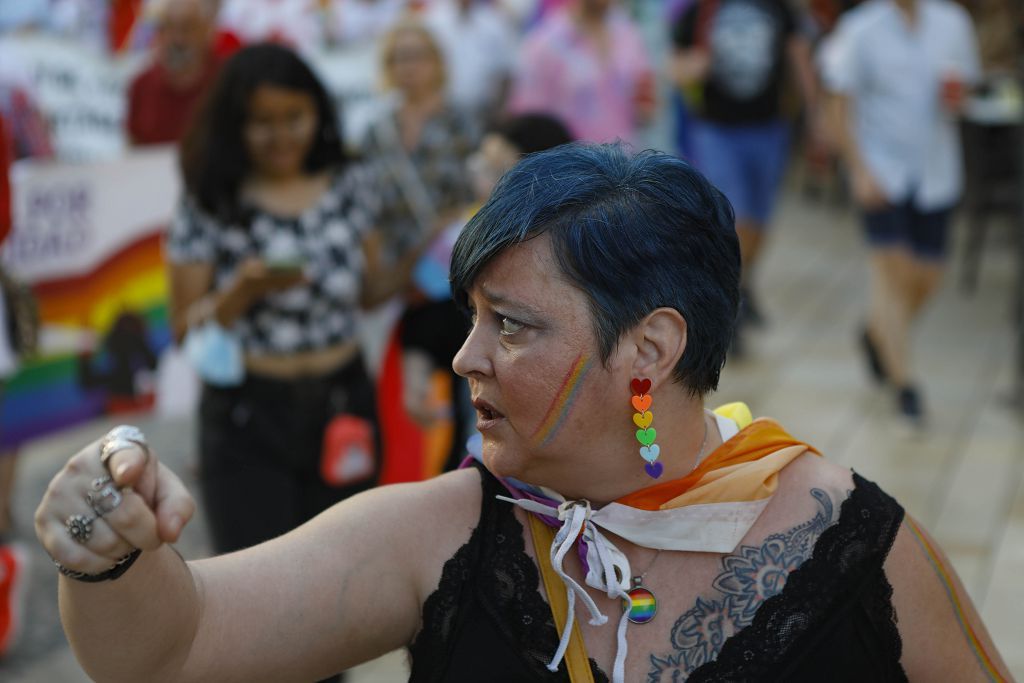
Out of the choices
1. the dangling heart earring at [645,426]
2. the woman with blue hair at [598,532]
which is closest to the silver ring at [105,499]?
the woman with blue hair at [598,532]

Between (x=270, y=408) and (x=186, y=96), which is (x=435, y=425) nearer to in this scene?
(x=270, y=408)

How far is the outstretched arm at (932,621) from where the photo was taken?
2.14 meters

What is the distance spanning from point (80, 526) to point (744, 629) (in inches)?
38.1

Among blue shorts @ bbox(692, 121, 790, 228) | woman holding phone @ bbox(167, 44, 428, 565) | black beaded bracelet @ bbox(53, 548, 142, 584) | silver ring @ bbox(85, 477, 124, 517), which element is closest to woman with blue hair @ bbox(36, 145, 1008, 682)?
black beaded bracelet @ bbox(53, 548, 142, 584)

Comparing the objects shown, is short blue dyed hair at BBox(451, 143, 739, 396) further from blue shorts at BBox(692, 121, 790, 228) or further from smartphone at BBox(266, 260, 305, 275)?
blue shorts at BBox(692, 121, 790, 228)

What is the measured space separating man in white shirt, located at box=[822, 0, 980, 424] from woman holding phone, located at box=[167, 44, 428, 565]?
3.64m

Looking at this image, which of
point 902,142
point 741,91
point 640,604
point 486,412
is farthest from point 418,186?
point 640,604

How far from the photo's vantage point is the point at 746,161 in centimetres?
831

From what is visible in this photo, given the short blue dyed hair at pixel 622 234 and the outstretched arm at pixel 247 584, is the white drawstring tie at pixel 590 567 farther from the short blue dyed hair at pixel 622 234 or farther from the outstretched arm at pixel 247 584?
the short blue dyed hair at pixel 622 234

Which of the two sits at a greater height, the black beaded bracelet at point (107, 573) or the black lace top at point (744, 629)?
the black beaded bracelet at point (107, 573)

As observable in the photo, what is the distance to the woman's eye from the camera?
2.04 m

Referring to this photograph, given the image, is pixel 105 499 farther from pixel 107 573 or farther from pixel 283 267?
pixel 283 267

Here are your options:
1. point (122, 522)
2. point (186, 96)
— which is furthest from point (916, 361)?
point (122, 522)

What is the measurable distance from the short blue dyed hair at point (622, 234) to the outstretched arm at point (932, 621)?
1.41 feet
